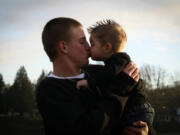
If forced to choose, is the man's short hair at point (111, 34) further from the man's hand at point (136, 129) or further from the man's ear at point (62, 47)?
the man's hand at point (136, 129)

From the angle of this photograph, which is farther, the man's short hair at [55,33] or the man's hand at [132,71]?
the man's short hair at [55,33]

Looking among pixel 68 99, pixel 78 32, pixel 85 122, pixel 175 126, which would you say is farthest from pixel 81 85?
pixel 175 126

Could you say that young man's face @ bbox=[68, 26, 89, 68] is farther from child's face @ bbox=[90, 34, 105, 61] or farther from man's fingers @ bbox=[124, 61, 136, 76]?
man's fingers @ bbox=[124, 61, 136, 76]

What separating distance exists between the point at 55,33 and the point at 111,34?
654 millimetres

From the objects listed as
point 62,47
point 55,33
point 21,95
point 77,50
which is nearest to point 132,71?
point 77,50

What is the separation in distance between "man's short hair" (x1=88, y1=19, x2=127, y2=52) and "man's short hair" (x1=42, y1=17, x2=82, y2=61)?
272 mm

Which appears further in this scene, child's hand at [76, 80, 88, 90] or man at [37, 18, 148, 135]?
child's hand at [76, 80, 88, 90]

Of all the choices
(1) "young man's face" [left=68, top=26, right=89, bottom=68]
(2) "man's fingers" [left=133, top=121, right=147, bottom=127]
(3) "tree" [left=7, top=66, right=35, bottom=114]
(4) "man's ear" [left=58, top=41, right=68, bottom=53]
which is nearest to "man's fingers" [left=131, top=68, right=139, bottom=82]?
(2) "man's fingers" [left=133, top=121, right=147, bottom=127]

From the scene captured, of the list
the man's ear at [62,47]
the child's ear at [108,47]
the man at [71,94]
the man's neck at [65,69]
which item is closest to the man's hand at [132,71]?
the man at [71,94]

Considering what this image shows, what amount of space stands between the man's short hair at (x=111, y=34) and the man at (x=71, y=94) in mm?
218

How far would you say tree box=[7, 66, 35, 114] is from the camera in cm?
7988

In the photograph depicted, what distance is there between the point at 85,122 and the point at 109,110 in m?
0.26

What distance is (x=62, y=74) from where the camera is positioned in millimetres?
3504

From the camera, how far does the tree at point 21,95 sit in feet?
262
